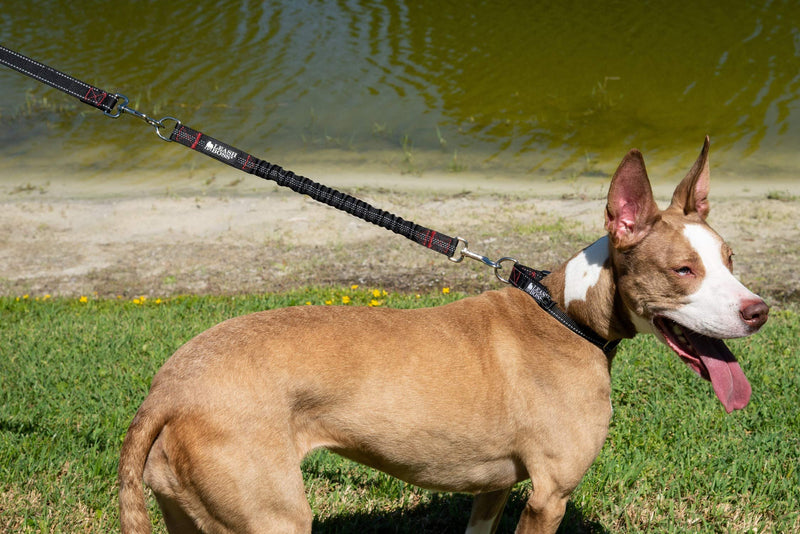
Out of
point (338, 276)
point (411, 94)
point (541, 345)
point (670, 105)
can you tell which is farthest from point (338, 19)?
point (541, 345)

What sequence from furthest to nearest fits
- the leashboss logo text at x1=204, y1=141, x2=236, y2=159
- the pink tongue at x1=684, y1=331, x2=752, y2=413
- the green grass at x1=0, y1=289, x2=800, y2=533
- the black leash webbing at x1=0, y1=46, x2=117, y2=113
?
1. the green grass at x1=0, y1=289, x2=800, y2=533
2. the leashboss logo text at x1=204, y1=141, x2=236, y2=159
3. the black leash webbing at x1=0, y1=46, x2=117, y2=113
4. the pink tongue at x1=684, y1=331, x2=752, y2=413

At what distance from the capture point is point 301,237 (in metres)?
9.41

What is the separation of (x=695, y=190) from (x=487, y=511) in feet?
5.79

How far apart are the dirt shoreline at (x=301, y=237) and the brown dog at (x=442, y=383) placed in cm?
407

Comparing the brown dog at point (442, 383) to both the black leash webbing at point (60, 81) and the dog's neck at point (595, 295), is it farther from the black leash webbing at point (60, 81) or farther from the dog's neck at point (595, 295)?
the black leash webbing at point (60, 81)

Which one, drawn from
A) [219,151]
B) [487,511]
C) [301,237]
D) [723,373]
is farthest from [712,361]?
[301,237]

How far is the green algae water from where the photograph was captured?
13859 millimetres

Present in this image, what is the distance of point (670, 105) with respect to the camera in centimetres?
1527

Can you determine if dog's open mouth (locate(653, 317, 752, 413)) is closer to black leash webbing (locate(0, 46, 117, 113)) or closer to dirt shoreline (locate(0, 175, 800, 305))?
black leash webbing (locate(0, 46, 117, 113))

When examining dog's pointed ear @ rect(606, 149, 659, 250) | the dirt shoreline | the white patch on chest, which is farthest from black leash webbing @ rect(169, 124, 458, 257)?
the dirt shoreline

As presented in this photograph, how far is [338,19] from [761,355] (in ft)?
57.9

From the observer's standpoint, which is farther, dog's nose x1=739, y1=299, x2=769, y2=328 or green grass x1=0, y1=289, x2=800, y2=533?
green grass x1=0, y1=289, x2=800, y2=533

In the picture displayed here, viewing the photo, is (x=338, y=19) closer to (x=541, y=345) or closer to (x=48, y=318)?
(x=48, y=318)

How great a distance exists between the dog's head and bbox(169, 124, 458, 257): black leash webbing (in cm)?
86
